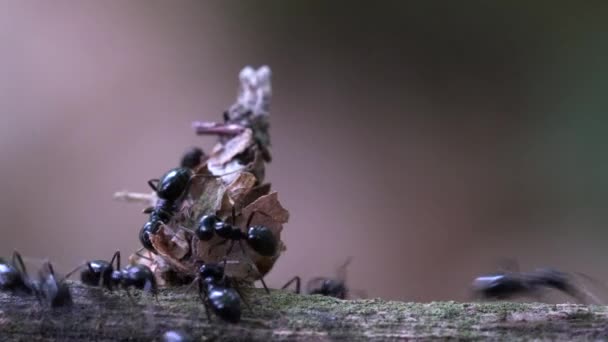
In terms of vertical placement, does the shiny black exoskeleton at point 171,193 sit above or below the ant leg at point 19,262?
above

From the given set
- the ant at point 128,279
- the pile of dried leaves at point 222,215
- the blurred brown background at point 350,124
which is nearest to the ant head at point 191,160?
the pile of dried leaves at point 222,215

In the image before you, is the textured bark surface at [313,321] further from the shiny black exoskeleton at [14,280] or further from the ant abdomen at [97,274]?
the ant abdomen at [97,274]

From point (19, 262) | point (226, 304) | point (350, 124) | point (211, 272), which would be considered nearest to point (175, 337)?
point (226, 304)

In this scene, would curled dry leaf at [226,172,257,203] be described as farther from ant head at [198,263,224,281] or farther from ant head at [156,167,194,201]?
ant head at [198,263,224,281]

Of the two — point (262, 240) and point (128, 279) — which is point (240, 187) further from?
point (128, 279)

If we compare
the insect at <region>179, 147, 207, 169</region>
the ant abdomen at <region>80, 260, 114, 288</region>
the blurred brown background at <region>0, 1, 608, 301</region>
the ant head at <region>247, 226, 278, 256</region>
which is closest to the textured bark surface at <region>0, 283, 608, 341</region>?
the ant abdomen at <region>80, 260, 114, 288</region>
